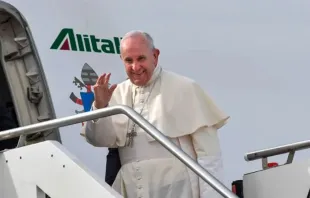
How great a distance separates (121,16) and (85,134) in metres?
1.81

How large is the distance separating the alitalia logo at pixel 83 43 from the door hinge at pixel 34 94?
702 millimetres

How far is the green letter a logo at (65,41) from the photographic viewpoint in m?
6.27

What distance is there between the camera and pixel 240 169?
695 cm

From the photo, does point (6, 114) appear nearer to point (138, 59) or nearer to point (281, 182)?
point (138, 59)

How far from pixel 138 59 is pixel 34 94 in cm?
97

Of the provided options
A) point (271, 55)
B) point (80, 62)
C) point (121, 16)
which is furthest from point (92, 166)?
point (271, 55)

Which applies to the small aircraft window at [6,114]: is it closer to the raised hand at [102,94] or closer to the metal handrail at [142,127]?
the metal handrail at [142,127]

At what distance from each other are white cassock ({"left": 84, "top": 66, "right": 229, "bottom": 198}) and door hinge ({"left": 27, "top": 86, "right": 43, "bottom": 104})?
2.11 ft

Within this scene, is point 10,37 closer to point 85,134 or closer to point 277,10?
point 85,134

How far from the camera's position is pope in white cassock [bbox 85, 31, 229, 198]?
4.87 meters

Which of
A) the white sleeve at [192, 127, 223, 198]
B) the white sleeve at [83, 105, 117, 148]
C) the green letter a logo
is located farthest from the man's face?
the green letter a logo

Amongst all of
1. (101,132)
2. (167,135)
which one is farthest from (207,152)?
(101,132)

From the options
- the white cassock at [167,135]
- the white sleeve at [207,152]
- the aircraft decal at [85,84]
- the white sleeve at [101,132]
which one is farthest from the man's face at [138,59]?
the aircraft decal at [85,84]

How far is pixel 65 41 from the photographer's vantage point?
6316 mm
